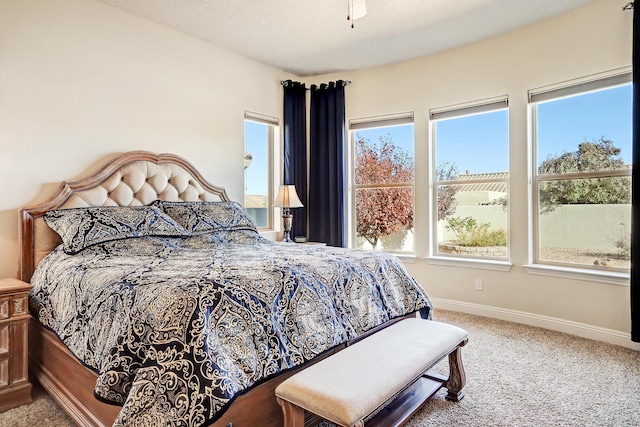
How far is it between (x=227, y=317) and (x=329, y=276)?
2.30ft

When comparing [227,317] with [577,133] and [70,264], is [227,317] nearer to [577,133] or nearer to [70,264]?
[70,264]

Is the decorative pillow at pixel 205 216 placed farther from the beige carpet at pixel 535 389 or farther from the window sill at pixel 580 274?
the window sill at pixel 580 274

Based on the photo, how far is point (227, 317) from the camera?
55.9 inches

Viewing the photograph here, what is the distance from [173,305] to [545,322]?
326cm

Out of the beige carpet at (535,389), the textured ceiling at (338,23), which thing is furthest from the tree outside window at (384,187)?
the beige carpet at (535,389)

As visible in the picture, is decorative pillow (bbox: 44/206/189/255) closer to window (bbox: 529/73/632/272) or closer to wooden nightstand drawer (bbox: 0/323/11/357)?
wooden nightstand drawer (bbox: 0/323/11/357)

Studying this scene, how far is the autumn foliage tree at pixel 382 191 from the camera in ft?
14.1

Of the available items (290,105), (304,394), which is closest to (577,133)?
(290,105)

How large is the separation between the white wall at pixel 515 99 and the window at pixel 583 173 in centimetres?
13

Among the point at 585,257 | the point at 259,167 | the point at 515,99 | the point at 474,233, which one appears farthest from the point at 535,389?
the point at 259,167

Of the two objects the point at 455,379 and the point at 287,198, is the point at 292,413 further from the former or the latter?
the point at 287,198

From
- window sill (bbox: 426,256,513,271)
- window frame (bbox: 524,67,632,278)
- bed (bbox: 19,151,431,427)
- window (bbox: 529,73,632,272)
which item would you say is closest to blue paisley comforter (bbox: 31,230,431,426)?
bed (bbox: 19,151,431,427)

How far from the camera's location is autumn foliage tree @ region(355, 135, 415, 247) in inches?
169

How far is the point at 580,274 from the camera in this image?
312 cm
